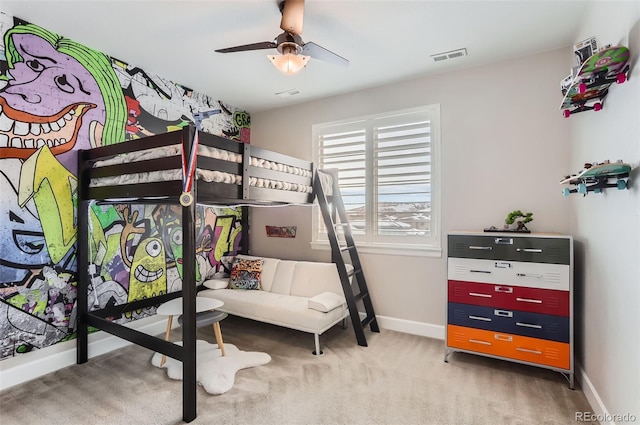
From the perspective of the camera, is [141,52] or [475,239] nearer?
[475,239]

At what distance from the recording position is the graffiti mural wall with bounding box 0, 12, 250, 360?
242 cm

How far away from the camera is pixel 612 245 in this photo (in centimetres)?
188

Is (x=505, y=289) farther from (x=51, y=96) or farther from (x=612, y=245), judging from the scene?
(x=51, y=96)

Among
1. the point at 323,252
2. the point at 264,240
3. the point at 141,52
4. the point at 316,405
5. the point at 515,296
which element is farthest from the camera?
the point at 264,240

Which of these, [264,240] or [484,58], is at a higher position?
[484,58]

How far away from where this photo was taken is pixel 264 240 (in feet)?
14.5

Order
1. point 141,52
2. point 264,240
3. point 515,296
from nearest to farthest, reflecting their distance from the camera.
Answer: point 515,296, point 141,52, point 264,240

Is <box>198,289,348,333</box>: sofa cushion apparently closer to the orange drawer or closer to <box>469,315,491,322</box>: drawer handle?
the orange drawer

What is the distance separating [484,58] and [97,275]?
4028 millimetres

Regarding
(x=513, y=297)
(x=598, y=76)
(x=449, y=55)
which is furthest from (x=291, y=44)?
(x=513, y=297)

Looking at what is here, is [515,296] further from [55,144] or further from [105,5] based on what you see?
[55,144]

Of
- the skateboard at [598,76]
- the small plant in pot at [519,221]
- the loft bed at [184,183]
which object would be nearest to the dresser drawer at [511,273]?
the small plant in pot at [519,221]

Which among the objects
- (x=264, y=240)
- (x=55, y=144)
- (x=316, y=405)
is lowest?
(x=316, y=405)

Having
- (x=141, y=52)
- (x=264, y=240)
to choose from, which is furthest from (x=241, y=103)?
(x=264, y=240)
